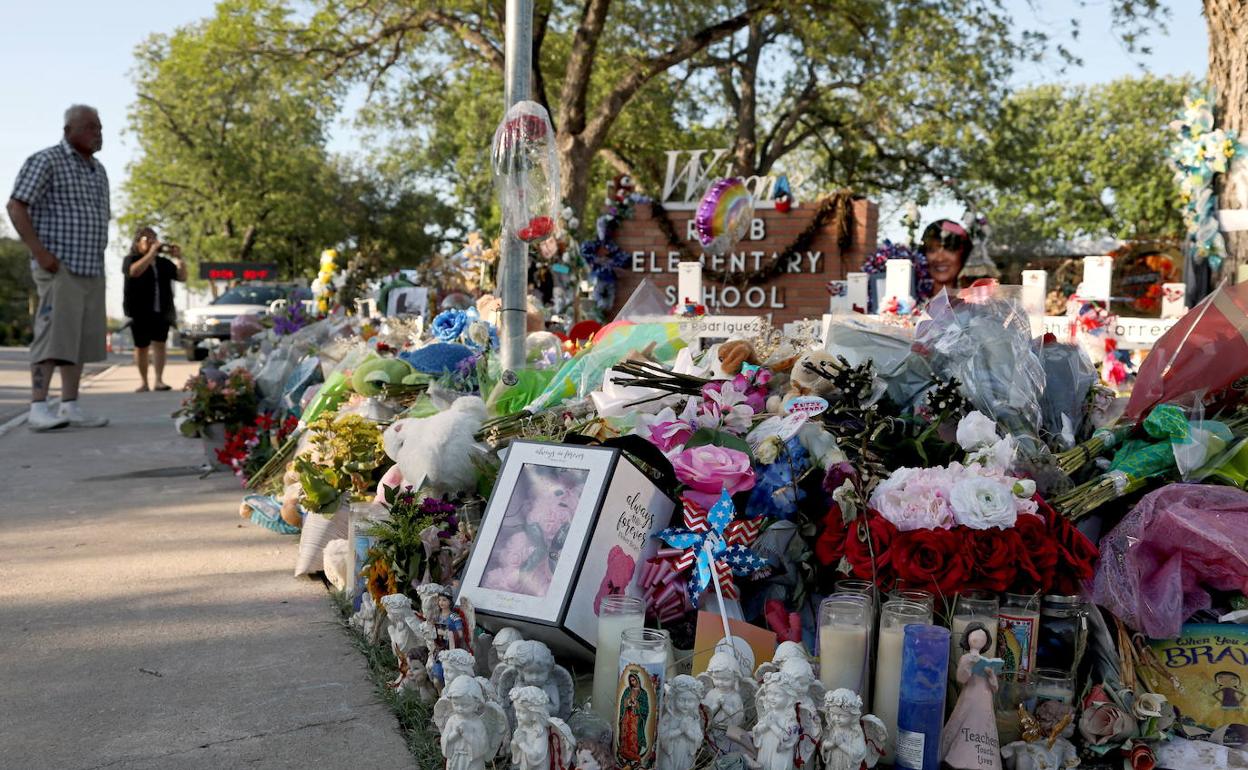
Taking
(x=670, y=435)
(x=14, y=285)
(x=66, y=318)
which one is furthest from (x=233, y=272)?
(x=670, y=435)

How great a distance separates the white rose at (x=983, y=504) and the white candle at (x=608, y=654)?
851 millimetres

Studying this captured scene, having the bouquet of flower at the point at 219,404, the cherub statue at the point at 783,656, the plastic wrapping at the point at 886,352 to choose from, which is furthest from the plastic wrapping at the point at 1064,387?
the bouquet of flower at the point at 219,404

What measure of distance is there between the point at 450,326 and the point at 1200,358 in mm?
3379

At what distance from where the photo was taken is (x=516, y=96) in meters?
4.64

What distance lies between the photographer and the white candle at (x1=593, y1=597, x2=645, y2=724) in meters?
2.48

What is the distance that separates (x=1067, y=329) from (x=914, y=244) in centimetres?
333

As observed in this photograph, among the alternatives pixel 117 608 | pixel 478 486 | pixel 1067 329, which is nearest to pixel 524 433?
pixel 478 486

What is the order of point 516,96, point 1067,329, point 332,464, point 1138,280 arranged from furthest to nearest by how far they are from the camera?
point 1138,280
point 1067,329
point 516,96
point 332,464

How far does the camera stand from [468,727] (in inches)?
84.5

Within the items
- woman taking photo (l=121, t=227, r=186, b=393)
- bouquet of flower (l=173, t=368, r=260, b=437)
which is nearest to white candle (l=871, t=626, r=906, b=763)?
bouquet of flower (l=173, t=368, r=260, b=437)

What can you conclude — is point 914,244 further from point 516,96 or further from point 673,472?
point 673,472

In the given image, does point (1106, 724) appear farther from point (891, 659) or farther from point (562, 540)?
point (562, 540)

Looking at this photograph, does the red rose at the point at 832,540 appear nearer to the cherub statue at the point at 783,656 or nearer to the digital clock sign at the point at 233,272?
the cherub statue at the point at 783,656

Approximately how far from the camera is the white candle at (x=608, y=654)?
248cm
